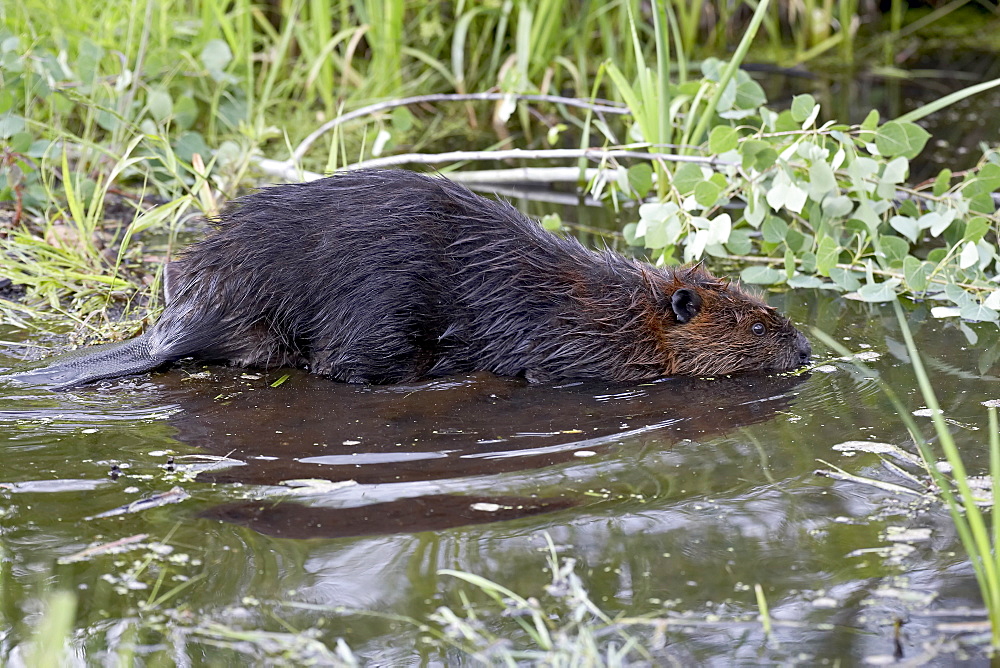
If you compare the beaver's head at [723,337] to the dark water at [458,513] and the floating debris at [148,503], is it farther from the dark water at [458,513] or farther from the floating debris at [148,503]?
the floating debris at [148,503]

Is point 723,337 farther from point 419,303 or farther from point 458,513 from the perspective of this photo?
point 458,513

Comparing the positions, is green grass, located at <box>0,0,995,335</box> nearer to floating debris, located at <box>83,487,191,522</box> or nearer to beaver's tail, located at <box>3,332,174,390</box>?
beaver's tail, located at <box>3,332,174,390</box>

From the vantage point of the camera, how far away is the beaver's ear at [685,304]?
367 centimetres

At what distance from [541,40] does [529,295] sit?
2980 millimetres

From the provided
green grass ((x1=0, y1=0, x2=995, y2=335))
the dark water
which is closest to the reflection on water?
the dark water

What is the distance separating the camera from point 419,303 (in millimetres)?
3512

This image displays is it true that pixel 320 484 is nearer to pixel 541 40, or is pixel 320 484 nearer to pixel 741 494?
pixel 741 494

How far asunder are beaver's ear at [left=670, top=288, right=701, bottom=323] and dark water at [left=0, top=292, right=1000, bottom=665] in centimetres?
29

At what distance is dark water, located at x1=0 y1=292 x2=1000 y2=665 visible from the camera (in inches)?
82.1

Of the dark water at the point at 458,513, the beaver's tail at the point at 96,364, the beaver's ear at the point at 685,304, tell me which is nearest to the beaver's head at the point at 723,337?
the beaver's ear at the point at 685,304

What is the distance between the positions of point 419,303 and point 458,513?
44.2 inches

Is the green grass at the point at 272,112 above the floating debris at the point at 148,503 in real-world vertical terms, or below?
above

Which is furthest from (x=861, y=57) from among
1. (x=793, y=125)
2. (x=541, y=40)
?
(x=793, y=125)

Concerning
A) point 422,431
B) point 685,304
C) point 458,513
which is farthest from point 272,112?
point 458,513
